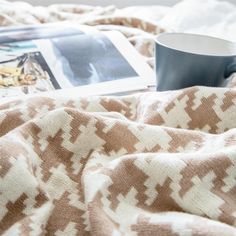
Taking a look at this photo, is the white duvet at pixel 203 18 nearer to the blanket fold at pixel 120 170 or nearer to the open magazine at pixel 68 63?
the open magazine at pixel 68 63

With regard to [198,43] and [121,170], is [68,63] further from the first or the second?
[121,170]

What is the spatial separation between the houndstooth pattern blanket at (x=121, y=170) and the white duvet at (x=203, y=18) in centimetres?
44

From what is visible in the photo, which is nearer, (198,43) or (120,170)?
(120,170)

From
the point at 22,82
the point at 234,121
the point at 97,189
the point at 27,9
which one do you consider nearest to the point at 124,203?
the point at 97,189

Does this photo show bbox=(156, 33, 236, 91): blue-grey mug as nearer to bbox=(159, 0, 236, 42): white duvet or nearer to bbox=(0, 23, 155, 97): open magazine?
bbox=(0, 23, 155, 97): open magazine

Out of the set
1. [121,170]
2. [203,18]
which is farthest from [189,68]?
[203,18]

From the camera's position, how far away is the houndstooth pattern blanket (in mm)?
367

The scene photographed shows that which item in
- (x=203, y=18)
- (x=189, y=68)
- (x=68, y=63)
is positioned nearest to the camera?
(x=189, y=68)

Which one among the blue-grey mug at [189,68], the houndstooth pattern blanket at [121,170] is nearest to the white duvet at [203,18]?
the blue-grey mug at [189,68]

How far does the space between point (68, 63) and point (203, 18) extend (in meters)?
0.41

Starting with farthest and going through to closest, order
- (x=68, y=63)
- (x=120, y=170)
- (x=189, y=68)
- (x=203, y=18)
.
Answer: (x=203, y=18), (x=68, y=63), (x=189, y=68), (x=120, y=170)

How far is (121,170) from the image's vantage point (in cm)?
40

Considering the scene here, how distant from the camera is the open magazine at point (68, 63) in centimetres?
60

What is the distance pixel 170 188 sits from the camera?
1.27 ft
